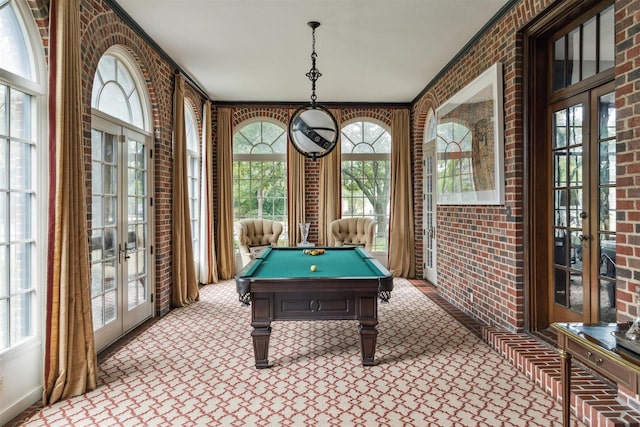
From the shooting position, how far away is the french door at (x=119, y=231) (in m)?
3.72

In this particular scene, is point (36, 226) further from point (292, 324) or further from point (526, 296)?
point (526, 296)


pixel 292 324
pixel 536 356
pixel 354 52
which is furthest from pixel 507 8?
pixel 292 324

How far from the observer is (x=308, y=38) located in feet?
14.9

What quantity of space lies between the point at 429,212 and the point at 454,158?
209 centimetres

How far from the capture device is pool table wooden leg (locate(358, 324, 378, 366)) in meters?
3.34

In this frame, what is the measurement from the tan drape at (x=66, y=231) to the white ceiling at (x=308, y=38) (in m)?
1.19

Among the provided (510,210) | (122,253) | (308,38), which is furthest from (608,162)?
(122,253)

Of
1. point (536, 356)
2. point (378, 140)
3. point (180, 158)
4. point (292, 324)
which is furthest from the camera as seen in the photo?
point (378, 140)

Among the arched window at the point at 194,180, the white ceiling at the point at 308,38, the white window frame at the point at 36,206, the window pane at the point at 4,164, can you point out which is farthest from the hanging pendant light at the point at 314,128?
the arched window at the point at 194,180

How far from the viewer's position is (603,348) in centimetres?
181

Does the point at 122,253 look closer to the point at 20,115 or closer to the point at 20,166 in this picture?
the point at 20,166

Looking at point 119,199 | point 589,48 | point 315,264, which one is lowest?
point 315,264

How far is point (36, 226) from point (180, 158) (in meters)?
2.62

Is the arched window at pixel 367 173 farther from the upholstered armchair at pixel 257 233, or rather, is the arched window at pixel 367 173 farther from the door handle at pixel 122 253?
the door handle at pixel 122 253
